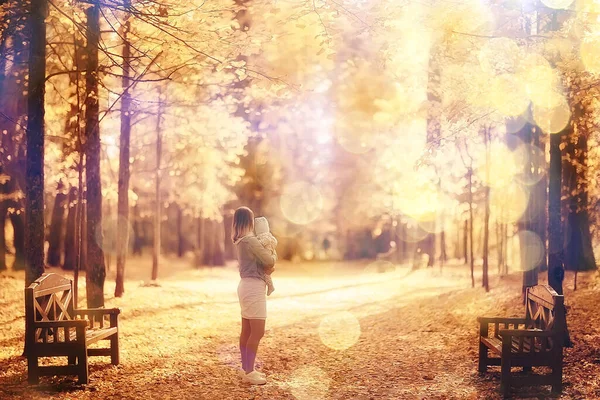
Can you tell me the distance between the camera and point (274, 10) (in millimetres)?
10117

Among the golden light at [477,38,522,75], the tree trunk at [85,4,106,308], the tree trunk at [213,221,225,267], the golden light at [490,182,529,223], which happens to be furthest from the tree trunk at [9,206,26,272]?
the golden light at [477,38,522,75]

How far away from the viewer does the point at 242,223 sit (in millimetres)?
7488

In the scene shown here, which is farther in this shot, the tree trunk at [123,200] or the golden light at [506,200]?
the golden light at [506,200]

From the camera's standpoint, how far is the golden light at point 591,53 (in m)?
8.41

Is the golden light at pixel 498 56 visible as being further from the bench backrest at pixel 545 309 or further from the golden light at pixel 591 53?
the bench backrest at pixel 545 309

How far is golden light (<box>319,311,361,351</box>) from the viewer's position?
10976mm

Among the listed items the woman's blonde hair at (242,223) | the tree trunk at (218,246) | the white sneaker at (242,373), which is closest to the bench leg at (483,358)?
the white sneaker at (242,373)

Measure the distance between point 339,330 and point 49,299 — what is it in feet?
20.8

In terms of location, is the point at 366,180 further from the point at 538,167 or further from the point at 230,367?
the point at 230,367

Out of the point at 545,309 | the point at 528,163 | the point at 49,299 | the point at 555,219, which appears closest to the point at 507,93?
the point at 555,219

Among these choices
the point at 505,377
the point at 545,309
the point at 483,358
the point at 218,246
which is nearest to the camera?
the point at 505,377

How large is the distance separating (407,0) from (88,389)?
7504mm

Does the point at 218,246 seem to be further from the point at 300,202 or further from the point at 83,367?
the point at 83,367

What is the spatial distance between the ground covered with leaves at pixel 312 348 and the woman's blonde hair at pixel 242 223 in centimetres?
199
